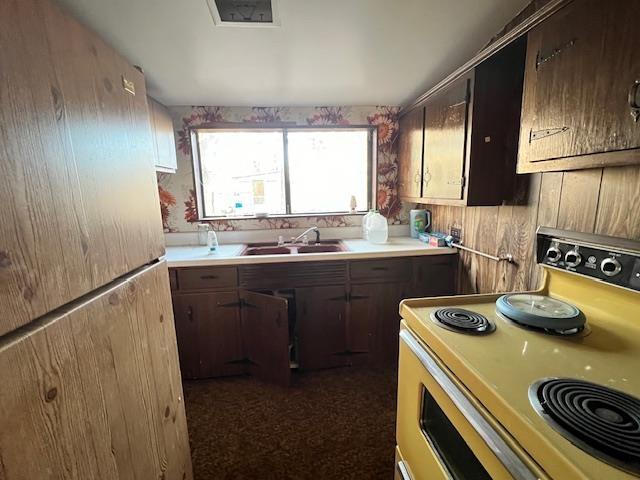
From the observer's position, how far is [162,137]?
197 cm

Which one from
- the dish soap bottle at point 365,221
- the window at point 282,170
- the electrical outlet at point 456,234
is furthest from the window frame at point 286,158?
the electrical outlet at point 456,234

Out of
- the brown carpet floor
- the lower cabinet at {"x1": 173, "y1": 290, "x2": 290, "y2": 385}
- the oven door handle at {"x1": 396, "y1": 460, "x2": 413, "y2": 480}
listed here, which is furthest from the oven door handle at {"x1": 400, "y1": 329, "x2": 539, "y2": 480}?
the lower cabinet at {"x1": 173, "y1": 290, "x2": 290, "y2": 385}

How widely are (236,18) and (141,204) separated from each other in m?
1.00

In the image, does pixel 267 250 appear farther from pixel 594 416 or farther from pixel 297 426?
pixel 594 416

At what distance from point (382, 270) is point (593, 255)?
1.19m

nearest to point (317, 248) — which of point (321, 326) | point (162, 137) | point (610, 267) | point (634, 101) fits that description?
point (321, 326)

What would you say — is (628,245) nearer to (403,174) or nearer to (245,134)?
(403,174)

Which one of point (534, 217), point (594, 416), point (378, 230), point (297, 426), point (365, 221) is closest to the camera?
point (594, 416)

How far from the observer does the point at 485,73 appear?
1437mm

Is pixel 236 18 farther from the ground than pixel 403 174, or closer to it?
farther from the ground

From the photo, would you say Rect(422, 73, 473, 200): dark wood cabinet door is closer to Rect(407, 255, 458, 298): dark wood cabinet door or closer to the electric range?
Rect(407, 255, 458, 298): dark wood cabinet door

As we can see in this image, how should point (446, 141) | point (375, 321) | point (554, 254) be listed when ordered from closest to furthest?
point (554, 254), point (446, 141), point (375, 321)

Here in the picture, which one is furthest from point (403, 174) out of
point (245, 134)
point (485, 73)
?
point (245, 134)

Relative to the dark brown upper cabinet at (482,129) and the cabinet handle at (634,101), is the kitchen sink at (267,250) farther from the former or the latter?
the cabinet handle at (634,101)
